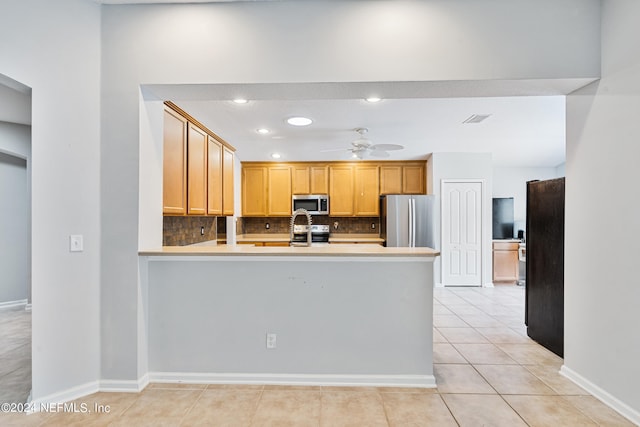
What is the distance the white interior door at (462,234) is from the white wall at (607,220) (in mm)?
3295

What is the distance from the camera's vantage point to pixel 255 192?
6246mm

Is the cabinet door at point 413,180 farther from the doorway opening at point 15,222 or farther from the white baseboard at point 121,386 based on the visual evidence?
the doorway opening at point 15,222

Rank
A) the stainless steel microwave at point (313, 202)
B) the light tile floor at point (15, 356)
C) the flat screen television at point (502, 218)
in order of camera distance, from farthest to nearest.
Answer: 1. the flat screen television at point (502, 218)
2. the stainless steel microwave at point (313, 202)
3. the light tile floor at point (15, 356)

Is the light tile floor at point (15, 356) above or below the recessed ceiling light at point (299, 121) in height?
below

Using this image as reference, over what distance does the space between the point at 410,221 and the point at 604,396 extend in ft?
11.8

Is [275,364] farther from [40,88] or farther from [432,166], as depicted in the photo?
[432,166]

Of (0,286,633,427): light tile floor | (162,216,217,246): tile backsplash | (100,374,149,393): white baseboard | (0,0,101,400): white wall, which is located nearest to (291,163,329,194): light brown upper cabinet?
(162,216,217,246): tile backsplash

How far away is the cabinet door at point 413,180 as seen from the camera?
6.15 meters

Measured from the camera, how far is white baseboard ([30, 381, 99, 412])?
2.10 m

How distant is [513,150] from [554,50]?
12.5 ft

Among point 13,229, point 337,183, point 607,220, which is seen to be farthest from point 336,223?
point 13,229

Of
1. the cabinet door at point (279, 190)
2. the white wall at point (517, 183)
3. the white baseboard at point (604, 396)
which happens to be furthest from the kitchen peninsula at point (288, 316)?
the white wall at point (517, 183)

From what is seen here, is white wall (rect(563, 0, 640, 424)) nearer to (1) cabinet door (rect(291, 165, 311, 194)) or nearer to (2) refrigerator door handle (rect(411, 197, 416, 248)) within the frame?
(2) refrigerator door handle (rect(411, 197, 416, 248))

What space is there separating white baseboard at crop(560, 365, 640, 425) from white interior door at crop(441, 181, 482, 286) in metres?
3.31
